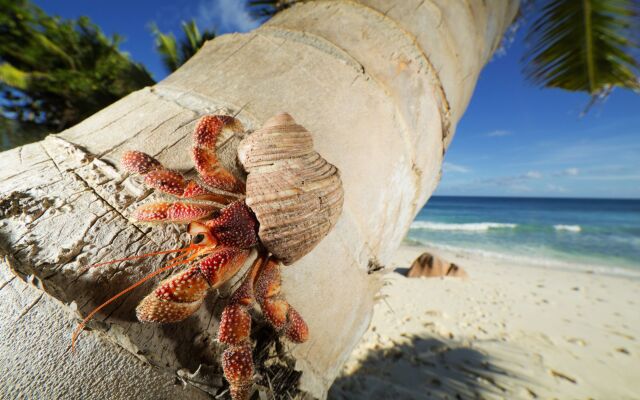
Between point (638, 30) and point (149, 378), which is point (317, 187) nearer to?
point (149, 378)

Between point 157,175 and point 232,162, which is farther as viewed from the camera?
point 232,162

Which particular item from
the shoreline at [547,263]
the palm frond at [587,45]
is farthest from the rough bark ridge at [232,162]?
the shoreline at [547,263]

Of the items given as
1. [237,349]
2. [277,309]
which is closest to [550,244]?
[277,309]

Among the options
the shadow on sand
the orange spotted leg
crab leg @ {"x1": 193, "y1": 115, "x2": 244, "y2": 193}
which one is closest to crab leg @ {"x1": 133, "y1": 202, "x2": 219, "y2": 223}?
crab leg @ {"x1": 193, "y1": 115, "x2": 244, "y2": 193}

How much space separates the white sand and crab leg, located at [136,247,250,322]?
2.19 feet

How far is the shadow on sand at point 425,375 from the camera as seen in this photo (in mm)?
2699

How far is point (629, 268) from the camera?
9.62m

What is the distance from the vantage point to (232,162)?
0.95 metres

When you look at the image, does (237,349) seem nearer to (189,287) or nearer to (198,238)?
(189,287)

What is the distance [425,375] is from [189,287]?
3.22 m

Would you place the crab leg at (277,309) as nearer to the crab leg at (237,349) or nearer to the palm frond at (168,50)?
the crab leg at (237,349)

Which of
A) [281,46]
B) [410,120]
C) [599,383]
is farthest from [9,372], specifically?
[599,383]

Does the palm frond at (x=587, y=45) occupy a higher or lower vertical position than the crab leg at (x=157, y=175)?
higher

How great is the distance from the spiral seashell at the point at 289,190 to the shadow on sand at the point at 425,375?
8.31ft
